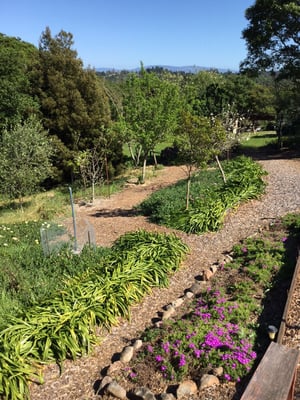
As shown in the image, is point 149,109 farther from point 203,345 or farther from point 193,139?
point 203,345

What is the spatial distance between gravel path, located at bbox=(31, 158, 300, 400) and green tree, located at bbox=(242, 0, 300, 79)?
20.6 ft

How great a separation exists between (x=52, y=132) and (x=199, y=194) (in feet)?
28.7

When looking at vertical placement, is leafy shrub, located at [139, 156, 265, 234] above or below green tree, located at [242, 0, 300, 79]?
below

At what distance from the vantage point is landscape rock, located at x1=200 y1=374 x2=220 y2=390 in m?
3.69

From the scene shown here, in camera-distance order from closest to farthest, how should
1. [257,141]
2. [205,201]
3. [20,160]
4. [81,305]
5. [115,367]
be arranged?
[115,367], [81,305], [205,201], [20,160], [257,141]

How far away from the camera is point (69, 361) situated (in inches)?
170

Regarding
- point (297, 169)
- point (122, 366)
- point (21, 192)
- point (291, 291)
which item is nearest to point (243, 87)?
point (297, 169)

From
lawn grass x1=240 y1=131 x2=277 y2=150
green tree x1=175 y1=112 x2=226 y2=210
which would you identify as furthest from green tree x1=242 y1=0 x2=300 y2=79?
green tree x1=175 y1=112 x2=226 y2=210

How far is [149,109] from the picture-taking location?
13.2 m

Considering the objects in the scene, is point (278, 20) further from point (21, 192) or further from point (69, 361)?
point (69, 361)

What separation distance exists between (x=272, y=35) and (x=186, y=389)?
17.2 m

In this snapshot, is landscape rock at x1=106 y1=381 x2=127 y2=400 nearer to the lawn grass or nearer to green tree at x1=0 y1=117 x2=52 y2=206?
green tree at x1=0 y1=117 x2=52 y2=206

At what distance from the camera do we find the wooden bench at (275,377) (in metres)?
2.62

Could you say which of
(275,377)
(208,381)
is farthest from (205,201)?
(275,377)
